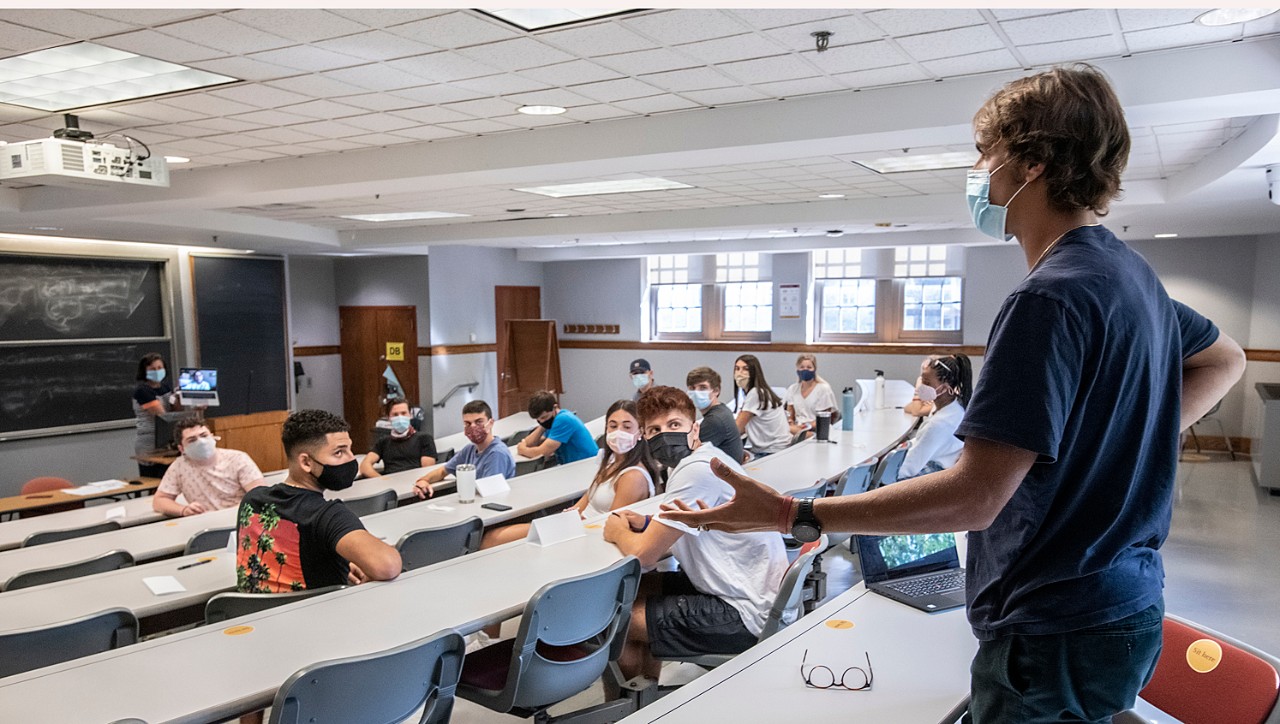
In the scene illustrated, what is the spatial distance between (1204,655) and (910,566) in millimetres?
850

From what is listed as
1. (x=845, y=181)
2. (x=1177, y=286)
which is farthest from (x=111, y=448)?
(x=1177, y=286)

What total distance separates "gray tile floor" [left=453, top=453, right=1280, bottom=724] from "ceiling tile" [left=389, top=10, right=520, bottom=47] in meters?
2.75

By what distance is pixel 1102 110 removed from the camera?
1081 mm

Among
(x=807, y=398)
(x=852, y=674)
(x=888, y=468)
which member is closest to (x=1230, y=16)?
(x=852, y=674)

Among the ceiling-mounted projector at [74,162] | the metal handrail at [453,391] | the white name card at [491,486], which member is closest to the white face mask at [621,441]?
the white name card at [491,486]

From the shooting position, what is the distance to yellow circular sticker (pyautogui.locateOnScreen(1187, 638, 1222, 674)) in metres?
1.86

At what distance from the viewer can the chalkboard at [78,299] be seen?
809 centimetres

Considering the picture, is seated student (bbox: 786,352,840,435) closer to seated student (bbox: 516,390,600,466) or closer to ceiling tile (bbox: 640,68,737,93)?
seated student (bbox: 516,390,600,466)

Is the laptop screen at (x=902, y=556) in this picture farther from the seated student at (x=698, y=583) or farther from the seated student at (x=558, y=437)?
the seated student at (x=558, y=437)

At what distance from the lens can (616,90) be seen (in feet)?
12.9

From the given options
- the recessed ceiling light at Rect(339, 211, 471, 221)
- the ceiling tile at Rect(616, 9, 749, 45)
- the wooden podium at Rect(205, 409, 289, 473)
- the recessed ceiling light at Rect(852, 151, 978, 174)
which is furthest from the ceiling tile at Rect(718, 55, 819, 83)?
the wooden podium at Rect(205, 409, 289, 473)

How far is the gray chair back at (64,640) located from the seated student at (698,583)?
1.66 meters

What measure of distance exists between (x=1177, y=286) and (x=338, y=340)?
11421 millimetres

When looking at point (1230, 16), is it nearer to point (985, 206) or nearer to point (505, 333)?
point (985, 206)
